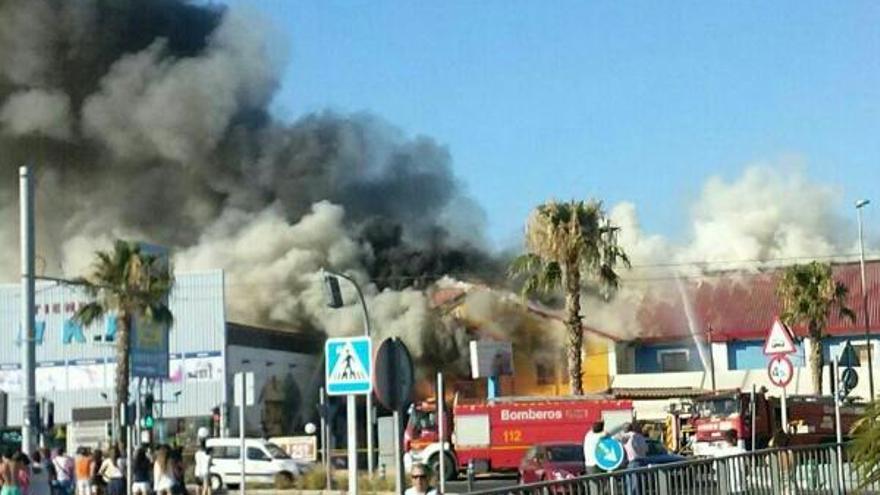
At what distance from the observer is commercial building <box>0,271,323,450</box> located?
2623 inches

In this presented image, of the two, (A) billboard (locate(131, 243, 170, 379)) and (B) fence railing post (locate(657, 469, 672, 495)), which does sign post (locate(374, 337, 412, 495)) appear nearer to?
(B) fence railing post (locate(657, 469, 672, 495))

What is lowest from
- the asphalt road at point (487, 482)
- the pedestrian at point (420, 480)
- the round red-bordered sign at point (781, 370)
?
the asphalt road at point (487, 482)

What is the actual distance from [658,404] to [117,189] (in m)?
43.8

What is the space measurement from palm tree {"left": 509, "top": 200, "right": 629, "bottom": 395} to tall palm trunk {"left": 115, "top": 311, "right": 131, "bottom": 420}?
1340 cm

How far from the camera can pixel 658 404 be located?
171 ft

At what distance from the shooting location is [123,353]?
50062 millimetres

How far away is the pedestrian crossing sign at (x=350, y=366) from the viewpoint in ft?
45.9

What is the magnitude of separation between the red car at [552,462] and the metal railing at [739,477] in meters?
13.5

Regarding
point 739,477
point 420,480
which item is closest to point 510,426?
point 739,477

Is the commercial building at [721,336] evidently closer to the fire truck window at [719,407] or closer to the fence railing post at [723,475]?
the fire truck window at [719,407]

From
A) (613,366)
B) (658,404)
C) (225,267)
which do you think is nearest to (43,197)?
(225,267)

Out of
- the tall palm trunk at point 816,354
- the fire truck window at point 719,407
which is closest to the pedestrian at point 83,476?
the fire truck window at point 719,407

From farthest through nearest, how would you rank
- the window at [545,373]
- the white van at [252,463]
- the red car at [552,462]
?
the window at [545,373]
the white van at [252,463]
the red car at [552,462]

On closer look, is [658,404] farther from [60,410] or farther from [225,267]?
[225,267]
